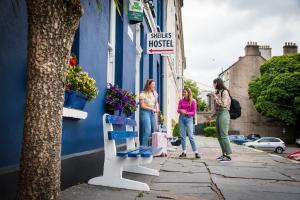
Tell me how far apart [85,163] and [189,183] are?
1.48m

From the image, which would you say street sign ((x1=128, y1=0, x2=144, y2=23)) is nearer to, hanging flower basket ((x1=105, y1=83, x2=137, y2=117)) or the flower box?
hanging flower basket ((x1=105, y1=83, x2=137, y2=117))

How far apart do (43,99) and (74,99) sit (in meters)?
2.01

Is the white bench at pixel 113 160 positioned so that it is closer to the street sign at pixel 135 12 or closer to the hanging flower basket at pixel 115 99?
the hanging flower basket at pixel 115 99

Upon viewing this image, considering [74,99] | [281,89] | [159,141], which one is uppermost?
[281,89]

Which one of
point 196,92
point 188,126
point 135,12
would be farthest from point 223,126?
point 196,92

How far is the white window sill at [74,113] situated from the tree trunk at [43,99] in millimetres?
1781

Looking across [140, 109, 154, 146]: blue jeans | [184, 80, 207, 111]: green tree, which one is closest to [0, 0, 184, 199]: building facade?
[140, 109, 154, 146]: blue jeans

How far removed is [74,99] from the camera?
4.42 m

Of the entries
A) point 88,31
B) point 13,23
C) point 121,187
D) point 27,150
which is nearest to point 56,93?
point 27,150

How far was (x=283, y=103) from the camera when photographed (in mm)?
45688

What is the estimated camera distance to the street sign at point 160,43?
11031 millimetres

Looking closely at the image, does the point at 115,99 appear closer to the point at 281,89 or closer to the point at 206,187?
the point at 206,187

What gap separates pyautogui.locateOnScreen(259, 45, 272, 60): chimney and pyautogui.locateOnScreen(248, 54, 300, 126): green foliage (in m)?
7.04

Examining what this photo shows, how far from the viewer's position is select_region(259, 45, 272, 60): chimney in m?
55.1
